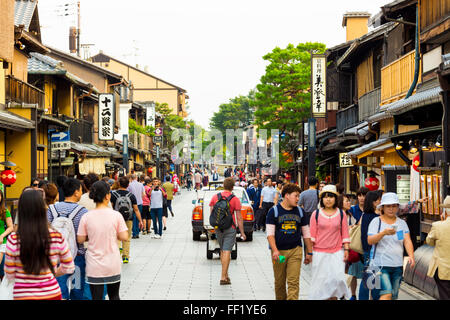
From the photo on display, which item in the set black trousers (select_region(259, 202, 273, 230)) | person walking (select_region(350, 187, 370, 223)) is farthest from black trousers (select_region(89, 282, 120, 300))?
black trousers (select_region(259, 202, 273, 230))

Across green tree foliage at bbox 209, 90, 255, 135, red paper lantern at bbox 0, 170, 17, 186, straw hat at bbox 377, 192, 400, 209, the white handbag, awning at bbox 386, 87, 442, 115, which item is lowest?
the white handbag

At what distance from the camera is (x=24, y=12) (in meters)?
22.9

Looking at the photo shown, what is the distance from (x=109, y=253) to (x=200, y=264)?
694 cm

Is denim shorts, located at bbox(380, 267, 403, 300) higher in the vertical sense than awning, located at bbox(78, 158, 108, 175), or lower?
lower

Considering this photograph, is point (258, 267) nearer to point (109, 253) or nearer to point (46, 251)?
point (109, 253)

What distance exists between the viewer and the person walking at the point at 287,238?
8.49 m

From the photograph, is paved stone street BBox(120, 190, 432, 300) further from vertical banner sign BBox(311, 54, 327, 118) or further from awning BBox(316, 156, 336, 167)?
awning BBox(316, 156, 336, 167)

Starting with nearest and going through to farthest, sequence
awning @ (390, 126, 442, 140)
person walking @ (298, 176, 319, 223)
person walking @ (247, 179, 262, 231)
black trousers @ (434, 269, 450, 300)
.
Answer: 1. black trousers @ (434, 269, 450, 300)
2. awning @ (390, 126, 442, 140)
3. person walking @ (298, 176, 319, 223)
4. person walking @ (247, 179, 262, 231)

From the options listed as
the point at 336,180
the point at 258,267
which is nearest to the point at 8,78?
the point at 258,267

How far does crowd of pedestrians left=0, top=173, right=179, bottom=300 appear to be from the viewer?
5.33m

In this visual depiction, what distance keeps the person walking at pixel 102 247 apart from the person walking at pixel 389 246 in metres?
3.08

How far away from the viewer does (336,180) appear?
111ft

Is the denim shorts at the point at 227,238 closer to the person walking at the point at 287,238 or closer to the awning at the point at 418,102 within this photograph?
the person walking at the point at 287,238

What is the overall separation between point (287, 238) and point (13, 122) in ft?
36.5
